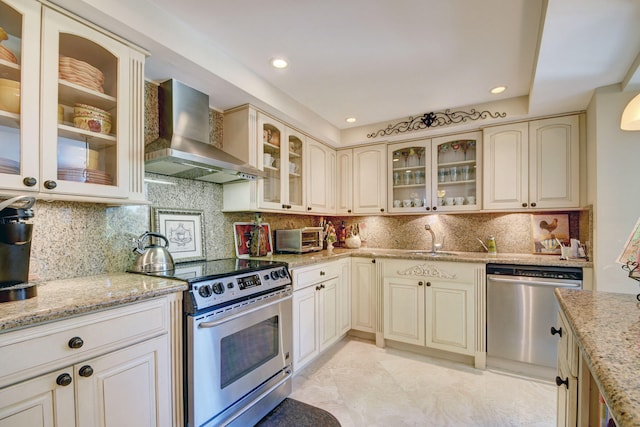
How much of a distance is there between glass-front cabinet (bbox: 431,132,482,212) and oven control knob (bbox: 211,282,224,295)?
8.02 feet

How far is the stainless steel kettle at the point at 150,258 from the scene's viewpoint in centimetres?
184

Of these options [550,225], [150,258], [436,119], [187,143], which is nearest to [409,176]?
[436,119]

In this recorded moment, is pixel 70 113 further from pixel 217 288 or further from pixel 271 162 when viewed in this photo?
pixel 271 162

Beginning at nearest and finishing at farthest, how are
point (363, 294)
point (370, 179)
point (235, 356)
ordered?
point (235, 356)
point (363, 294)
point (370, 179)

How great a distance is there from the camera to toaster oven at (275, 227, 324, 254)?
9.66ft

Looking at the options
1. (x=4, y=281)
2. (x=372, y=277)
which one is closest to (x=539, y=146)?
(x=372, y=277)

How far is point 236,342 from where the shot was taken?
1.79 m

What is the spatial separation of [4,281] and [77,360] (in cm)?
44

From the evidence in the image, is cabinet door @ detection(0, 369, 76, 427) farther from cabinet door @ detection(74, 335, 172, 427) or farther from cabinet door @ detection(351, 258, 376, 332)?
cabinet door @ detection(351, 258, 376, 332)

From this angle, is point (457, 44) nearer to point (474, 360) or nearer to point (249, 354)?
point (249, 354)

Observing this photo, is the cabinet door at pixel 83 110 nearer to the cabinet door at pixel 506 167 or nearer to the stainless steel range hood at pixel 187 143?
the stainless steel range hood at pixel 187 143

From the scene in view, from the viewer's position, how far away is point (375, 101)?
2.83 meters

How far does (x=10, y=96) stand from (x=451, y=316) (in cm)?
331

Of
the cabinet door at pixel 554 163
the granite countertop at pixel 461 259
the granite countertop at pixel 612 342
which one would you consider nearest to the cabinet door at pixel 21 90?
the granite countertop at pixel 461 259
